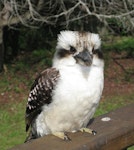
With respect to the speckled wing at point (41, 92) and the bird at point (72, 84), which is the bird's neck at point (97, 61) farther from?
the speckled wing at point (41, 92)

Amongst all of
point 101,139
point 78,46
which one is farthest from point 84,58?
point 101,139

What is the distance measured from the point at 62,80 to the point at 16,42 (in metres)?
9.69

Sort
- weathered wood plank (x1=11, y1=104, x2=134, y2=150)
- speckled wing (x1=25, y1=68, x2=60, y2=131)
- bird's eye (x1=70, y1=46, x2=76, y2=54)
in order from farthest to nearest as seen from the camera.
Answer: speckled wing (x1=25, y1=68, x2=60, y2=131)
bird's eye (x1=70, y1=46, x2=76, y2=54)
weathered wood plank (x1=11, y1=104, x2=134, y2=150)

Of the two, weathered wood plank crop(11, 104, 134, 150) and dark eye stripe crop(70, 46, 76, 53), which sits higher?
dark eye stripe crop(70, 46, 76, 53)

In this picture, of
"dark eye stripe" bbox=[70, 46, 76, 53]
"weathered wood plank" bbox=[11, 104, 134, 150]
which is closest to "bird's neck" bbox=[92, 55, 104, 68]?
"dark eye stripe" bbox=[70, 46, 76, 53]

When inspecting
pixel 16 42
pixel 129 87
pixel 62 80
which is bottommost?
pixel 129 87

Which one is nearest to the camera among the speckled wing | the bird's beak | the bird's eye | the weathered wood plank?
the weathered wood plank

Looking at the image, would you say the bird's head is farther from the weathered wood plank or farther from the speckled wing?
the weathered wood plank

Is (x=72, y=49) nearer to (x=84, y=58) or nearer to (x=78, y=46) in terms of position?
(x=78, y=46)

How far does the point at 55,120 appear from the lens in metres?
2.64

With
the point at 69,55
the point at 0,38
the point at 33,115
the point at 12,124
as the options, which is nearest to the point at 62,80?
the point at 69,55

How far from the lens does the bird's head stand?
2.36 meters

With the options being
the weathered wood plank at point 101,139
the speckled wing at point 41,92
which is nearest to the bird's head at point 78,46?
the speckled wing at point 41,92

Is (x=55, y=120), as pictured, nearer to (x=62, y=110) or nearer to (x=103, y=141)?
(x=62, y=110)
